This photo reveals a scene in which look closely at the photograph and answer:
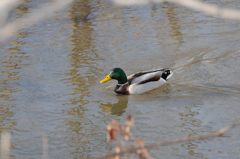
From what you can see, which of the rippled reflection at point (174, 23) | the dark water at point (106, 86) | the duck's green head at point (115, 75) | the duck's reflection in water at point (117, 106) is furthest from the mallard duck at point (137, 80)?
the rippled reflection at point (174, 23)

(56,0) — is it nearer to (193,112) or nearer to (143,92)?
→ (193,112)

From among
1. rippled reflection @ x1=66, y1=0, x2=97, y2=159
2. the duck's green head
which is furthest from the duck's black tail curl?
rippled reflection @ x1=66, y1=0, x2=97, y2=159

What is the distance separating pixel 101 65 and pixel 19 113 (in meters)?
2.37

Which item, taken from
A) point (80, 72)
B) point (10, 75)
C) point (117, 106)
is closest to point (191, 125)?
point (117, 106)

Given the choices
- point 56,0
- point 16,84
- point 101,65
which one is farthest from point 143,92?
point 56,0

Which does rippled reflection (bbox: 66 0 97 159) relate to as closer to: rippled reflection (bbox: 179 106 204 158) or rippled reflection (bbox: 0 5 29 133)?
rippled reflection (bbox: 0 5 29 133)

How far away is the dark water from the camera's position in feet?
27.1

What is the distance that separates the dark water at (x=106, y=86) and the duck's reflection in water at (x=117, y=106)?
1 centimetres

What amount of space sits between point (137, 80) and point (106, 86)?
1.94 ft

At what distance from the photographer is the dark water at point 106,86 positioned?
27.1ft

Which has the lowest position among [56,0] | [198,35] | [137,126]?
[198,35]

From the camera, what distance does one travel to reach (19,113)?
30.9ft

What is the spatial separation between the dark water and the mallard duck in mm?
156

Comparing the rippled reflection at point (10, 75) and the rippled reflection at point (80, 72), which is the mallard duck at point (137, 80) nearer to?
the rippled reflection at point (80, 72)
